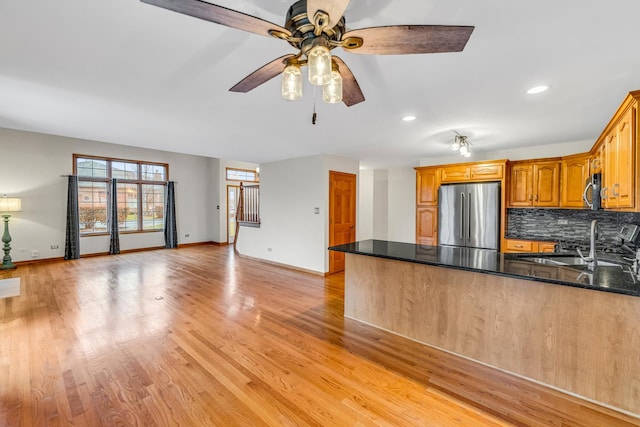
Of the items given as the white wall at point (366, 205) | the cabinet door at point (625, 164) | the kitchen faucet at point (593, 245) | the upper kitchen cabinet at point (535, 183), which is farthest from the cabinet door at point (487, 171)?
the white wall at point (366, 205)

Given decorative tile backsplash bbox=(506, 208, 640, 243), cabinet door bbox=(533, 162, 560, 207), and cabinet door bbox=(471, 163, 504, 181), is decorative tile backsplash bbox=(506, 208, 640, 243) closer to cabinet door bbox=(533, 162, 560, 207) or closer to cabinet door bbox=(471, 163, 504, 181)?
cabinet door bbox=(533, 162, 560, 207)

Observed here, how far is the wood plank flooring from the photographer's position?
1755mm

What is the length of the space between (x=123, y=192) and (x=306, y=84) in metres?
7.36

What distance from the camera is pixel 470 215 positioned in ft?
15.1

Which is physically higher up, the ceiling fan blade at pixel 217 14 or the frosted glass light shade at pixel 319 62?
the ceiling fan blade at pixel 217 14

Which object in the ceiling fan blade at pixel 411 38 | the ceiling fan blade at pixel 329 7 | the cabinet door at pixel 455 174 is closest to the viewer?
the ceiling fan blade at pixel 329 7

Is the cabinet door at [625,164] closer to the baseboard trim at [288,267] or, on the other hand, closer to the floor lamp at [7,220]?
the baseboard trim at [288,267]

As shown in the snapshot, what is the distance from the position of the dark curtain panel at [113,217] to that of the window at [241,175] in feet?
10.4

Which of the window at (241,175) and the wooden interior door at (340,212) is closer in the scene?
the wooden interior door at (340,212)

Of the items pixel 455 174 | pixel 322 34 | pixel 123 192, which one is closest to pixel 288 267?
pixel 455 174

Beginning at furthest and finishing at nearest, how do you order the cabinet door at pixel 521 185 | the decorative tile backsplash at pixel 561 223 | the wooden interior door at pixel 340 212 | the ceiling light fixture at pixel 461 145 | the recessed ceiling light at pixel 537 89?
1. the wooden interior door at pixel 340 212
2. the cabinet door at pixel 521 185
3. the decorative tile backsplash at pixel 561 223
4. the ceiling light fixture at pixel 461 145
5. the recessed ceiling light at pixel 537 89

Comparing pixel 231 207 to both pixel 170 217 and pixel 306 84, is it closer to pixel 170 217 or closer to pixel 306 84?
pixel 170 217

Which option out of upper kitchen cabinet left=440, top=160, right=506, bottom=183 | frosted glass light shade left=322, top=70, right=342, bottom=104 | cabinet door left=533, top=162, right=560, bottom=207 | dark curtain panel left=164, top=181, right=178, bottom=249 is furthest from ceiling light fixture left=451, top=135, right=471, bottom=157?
dark curtain panel left=164, top=181, right=178, bottom=249

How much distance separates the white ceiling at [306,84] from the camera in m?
1.44
